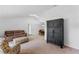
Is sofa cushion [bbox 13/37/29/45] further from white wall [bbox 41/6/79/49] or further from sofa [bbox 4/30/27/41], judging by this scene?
white wall [bbox 41/6/79/49]

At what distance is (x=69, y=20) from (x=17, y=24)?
2.11 meters

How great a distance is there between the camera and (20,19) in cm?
239

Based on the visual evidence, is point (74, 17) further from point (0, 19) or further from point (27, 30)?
point (0, 19)

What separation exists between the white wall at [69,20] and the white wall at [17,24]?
0.91 meters

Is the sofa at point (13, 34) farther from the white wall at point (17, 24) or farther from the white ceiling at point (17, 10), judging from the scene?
the white ceiling at point (17, 10)

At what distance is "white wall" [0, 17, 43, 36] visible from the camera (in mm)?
2158

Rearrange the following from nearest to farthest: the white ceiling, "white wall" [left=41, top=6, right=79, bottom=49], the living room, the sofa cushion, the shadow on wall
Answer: the white ceiling < the living room < the sofa cushion < "white wall" [left=41, top=6, right=79, bottom=49] < the shadow on wall

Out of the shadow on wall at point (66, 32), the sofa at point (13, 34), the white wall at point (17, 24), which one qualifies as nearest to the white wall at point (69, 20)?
the shadow on wall at point (66, 32)

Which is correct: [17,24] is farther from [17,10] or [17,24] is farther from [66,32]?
[66,32]

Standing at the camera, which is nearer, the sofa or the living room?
the living room

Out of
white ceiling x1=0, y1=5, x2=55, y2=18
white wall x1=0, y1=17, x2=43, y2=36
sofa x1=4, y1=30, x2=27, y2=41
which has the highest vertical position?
white ceiling x1=0, y1=5, x2=55, y2=18

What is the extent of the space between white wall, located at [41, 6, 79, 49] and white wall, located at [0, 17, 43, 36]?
91 centimetres

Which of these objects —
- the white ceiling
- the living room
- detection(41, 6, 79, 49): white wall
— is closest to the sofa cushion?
the living room
